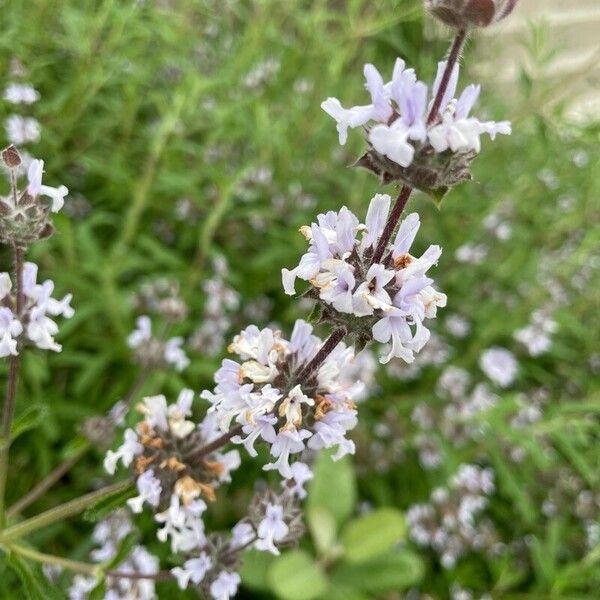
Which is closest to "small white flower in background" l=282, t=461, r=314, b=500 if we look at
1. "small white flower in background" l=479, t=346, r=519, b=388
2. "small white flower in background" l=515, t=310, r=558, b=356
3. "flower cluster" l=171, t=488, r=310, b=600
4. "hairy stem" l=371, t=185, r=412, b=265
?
Result: "flower cluster" l=171, t=488, r=310, b=600

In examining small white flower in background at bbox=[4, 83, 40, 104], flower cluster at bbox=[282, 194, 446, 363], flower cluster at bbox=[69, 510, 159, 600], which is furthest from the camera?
small white flower in background at bbox=[4, 83, 40, 104]

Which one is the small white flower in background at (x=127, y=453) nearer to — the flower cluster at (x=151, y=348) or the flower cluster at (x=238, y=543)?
the flower cluster at (x=238, y=543)

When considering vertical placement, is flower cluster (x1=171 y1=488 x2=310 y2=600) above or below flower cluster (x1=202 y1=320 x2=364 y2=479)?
below

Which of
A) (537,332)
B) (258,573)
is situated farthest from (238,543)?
(537,332)

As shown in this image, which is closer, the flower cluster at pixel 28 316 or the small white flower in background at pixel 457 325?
the flower cluster at pixel 28 316

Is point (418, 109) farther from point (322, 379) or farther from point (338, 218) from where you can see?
point (322, 379)

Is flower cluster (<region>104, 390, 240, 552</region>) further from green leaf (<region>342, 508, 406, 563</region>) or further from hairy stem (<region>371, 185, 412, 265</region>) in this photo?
green leaf (<region>342, 508, 406, 563</region>)

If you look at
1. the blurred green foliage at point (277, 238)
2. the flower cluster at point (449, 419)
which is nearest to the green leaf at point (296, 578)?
the blurred green foliage at point (277, 238)
